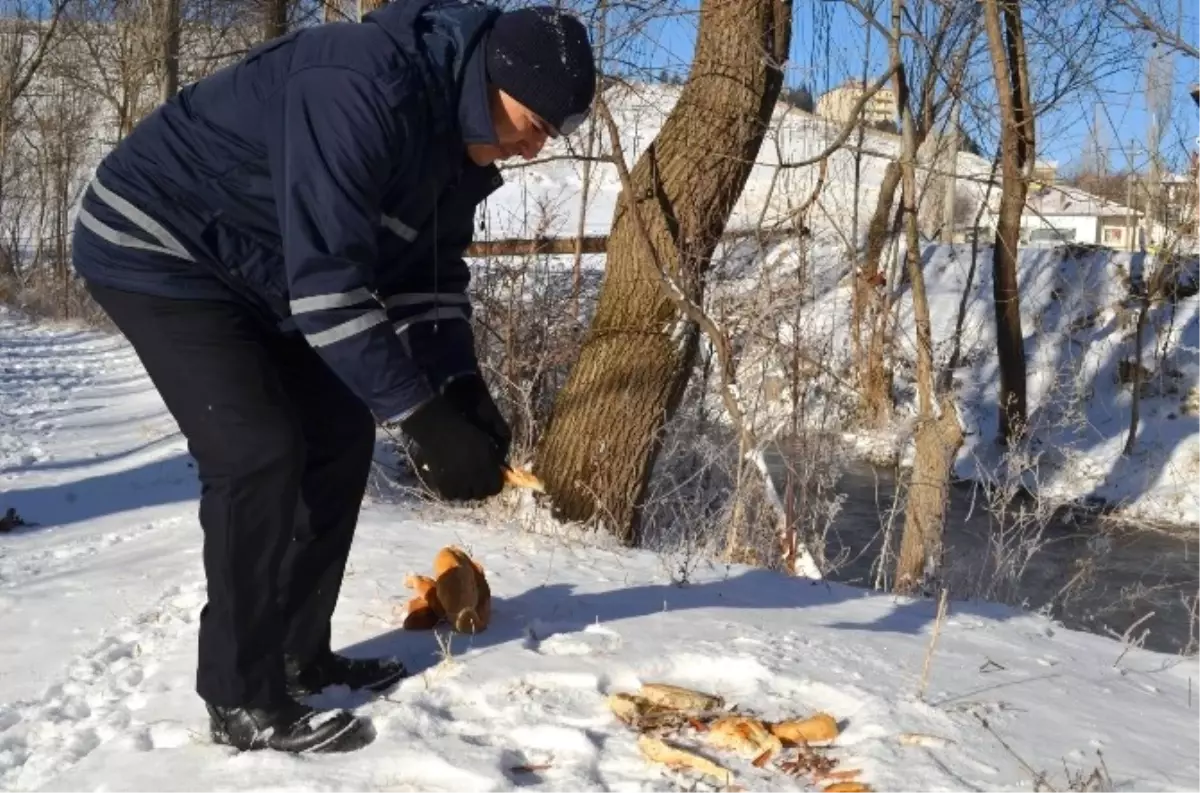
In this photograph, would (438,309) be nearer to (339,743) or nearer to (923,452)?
(339,743)

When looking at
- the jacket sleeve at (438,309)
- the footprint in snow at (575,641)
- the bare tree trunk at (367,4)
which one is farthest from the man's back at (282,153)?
the bare tree trunk at (367,4)

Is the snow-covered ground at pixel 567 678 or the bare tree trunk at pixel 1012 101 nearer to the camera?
the snow-covered ground at pixel 567 678

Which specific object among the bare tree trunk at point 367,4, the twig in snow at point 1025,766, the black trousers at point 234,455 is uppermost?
the bare tree trunk at point 367,4

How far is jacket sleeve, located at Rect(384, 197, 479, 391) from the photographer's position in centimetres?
327

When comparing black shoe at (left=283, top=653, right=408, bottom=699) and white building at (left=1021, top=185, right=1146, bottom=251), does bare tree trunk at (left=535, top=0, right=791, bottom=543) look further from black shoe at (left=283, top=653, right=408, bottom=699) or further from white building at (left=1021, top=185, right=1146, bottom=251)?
white building at (left=1021, top=185, right=1146, bottom=251)

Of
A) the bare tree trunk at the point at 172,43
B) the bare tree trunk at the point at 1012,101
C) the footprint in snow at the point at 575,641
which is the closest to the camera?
the footprint in snow at the point at 575,641

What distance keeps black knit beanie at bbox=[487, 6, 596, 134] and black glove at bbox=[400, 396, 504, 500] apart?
0.69m

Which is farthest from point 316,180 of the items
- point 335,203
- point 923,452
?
point 923,452

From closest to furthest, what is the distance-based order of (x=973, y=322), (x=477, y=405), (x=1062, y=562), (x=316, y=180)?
(x=316, y=180), (x=477, y=405), (x=1062, y=562), (x=973, y=322)

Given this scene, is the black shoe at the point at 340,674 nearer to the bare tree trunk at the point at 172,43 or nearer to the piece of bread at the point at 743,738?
the piece of bread at the point at 743,738

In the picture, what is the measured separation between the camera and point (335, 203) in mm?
2566

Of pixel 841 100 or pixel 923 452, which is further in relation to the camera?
pixel 841 100

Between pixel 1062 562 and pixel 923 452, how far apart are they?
403cm

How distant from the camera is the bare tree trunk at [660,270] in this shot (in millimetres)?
6188
